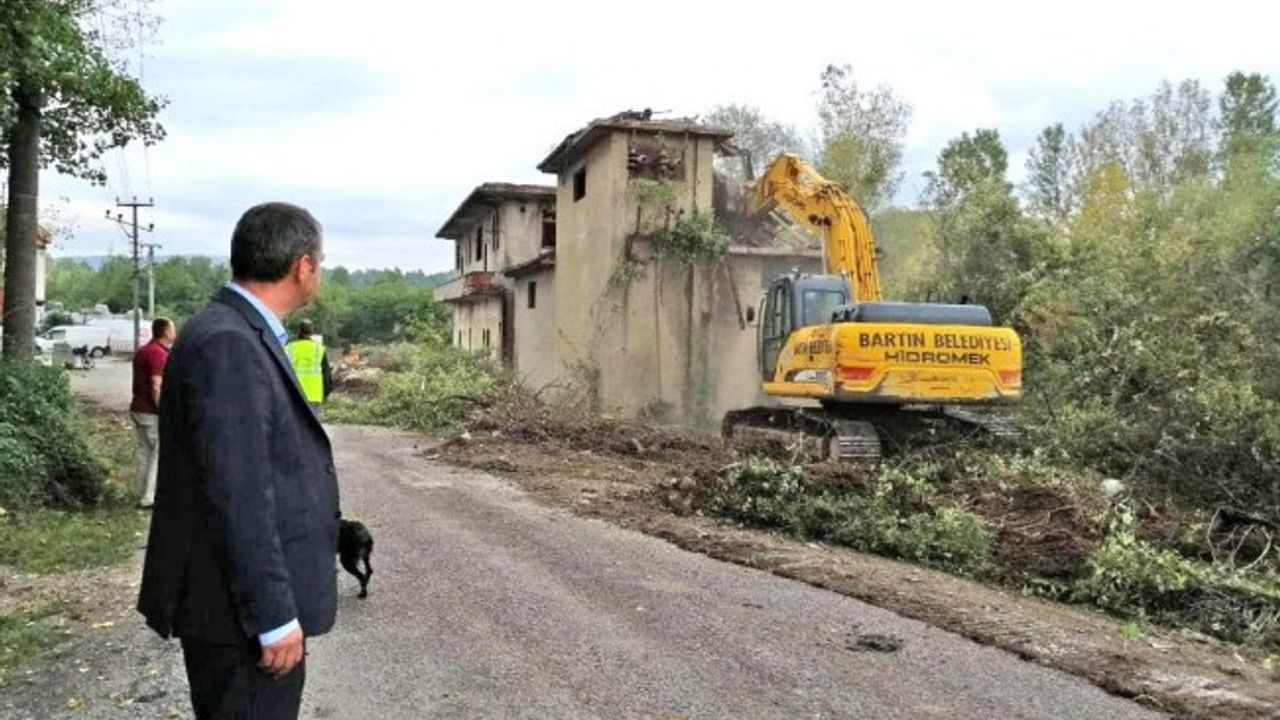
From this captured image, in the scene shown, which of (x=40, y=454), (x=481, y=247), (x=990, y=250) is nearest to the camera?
(x=40, y=454)

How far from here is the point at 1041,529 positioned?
8.76 m

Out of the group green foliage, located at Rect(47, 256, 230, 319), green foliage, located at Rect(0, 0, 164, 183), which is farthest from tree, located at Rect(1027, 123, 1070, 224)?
green foliage, located at Rect(47, 256, 230, 319)

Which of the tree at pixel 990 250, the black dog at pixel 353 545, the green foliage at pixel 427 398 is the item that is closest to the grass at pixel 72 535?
the black dog at pixel 353 545

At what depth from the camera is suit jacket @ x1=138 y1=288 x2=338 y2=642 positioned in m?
2.58

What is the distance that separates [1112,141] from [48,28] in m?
39.6

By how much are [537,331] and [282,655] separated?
2410 centimetres

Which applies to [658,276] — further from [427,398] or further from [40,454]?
[40,454]

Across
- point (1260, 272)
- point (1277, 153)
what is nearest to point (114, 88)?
point (1260, 272)

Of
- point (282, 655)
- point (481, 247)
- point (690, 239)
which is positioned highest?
point (481, 247)

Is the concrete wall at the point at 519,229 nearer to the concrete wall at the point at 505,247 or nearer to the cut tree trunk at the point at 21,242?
the concrete wall at the point at 505,247

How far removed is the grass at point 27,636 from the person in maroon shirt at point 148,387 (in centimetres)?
254

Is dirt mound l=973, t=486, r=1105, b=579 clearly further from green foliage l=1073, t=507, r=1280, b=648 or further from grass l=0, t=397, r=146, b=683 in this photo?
grass l=0, t=397, r=146, b=683

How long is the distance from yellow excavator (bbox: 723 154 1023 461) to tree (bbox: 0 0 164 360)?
8.84 m

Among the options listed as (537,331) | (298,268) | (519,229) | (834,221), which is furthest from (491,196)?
(298,268)
